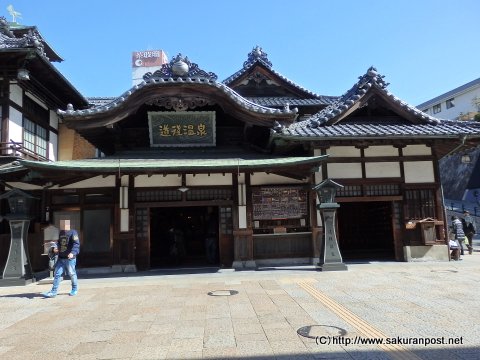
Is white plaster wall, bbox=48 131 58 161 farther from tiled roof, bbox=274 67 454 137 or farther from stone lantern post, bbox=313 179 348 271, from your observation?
stone lantern post, bbox=313 179 348 271

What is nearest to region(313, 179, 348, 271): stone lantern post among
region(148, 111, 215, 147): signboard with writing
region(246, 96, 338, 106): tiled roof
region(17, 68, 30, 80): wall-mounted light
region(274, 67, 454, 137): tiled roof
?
region(274, 67, 454, 137): tiled roof

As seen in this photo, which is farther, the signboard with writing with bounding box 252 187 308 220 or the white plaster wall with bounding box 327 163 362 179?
the white plaster wall with bounding box 327 163 362 179

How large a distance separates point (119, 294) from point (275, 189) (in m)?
6.87

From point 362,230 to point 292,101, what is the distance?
8.02 metres

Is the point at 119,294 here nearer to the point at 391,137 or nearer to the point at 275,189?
the point at 275,189

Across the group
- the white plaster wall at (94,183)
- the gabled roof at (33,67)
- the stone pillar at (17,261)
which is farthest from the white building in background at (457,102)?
the stone pillar at (17,261)

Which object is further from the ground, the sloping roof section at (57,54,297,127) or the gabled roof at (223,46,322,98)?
the gabled roof at (223,46,322,98)

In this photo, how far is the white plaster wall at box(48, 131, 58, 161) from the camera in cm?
1800

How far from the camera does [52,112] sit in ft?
60.4

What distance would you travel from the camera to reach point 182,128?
14531 millimetres

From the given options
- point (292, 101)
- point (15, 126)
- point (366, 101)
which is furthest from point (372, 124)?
point (15, 126)

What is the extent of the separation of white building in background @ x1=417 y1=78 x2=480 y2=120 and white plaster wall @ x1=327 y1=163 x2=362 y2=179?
4366 centimetres

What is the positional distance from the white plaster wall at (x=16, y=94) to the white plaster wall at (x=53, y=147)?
306 centimetres

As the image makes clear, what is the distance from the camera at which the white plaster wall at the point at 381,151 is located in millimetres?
14195
